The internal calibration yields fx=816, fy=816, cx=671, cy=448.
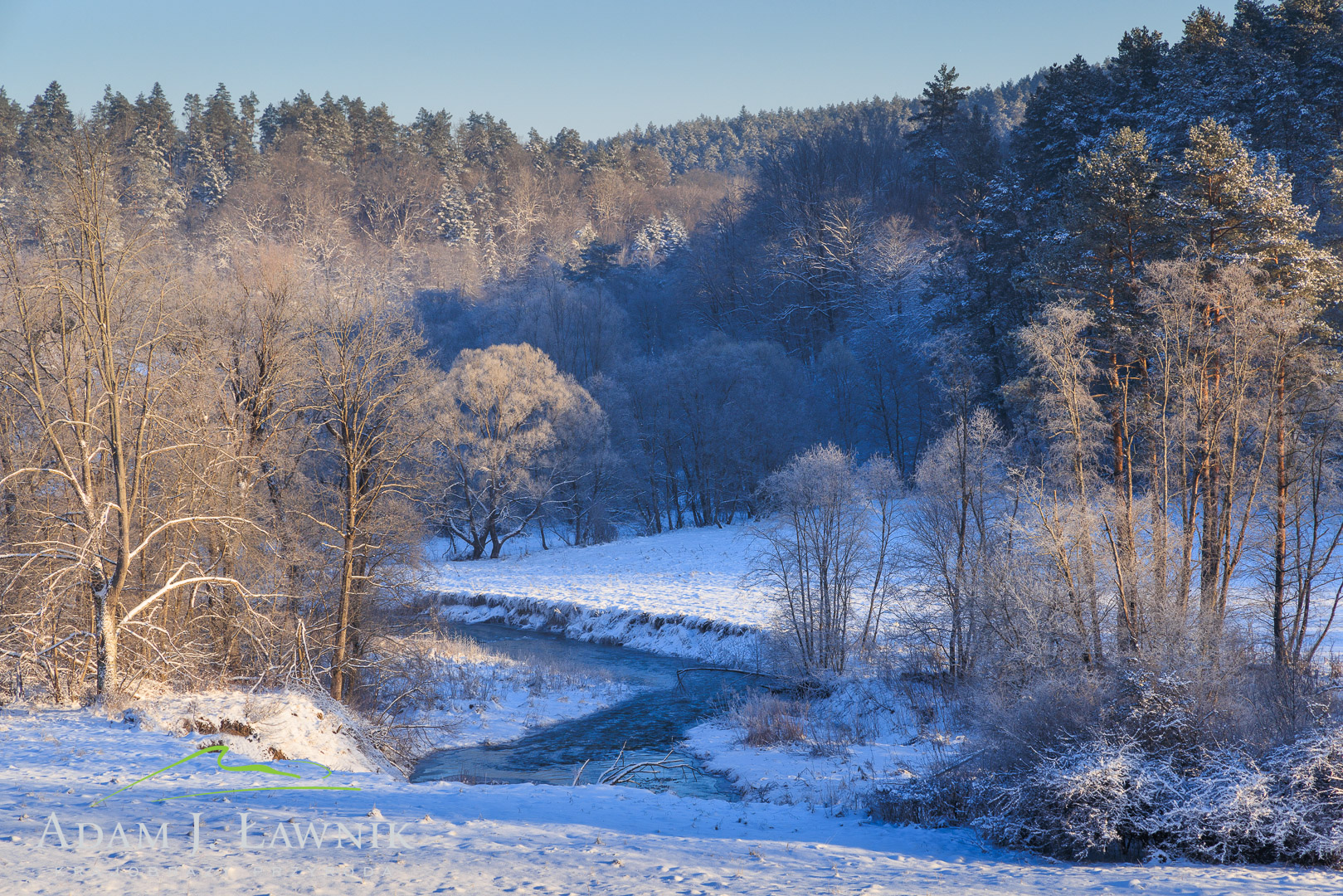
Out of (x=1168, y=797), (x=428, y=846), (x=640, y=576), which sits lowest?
(x=640, y=576)

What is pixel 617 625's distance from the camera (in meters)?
32.2

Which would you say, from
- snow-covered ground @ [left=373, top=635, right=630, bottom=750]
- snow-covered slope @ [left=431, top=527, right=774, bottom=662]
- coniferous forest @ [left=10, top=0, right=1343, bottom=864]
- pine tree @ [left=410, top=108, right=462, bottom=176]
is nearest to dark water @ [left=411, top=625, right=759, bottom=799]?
snow-covered ground @ [left=373, top=635, right=630, bottom=750]

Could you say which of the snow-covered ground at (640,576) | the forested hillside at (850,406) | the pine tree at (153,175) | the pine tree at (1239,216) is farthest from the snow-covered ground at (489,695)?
the pine tree at (153,175)

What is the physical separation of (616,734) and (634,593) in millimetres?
15223

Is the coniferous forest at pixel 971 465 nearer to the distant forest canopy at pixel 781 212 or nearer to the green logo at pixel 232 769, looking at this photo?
the distant forest canopy at pixel 781 212

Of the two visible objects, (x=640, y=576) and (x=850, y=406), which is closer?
(x=640, y=576)

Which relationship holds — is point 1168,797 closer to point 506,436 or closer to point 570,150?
point 506,436

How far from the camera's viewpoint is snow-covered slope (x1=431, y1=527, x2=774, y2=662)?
2956 centimetres

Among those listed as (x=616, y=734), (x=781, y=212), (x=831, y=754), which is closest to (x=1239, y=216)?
(x=831, y=754)

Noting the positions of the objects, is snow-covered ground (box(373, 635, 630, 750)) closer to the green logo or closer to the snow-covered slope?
the snow-covered slope

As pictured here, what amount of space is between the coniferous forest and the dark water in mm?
3215

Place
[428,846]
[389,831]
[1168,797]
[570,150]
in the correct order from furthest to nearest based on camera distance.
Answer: [570,150] → [1168,797] → [389,831] → [428,846]

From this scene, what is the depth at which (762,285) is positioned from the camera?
65125 millimetres

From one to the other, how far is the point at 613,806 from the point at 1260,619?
1808cm
